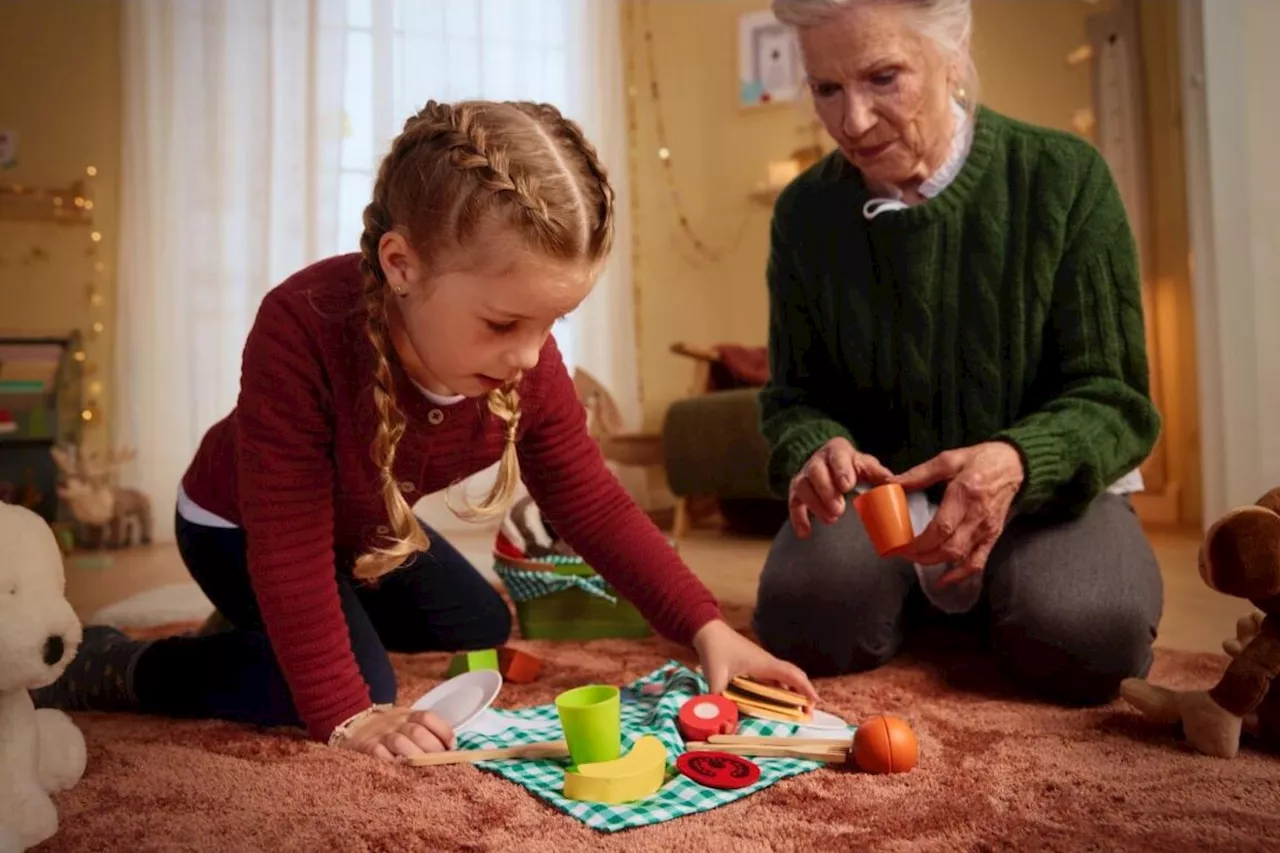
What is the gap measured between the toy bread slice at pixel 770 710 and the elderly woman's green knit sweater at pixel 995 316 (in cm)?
33

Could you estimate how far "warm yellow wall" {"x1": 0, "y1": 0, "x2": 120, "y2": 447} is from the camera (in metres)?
3.26

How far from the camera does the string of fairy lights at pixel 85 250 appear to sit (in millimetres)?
3258

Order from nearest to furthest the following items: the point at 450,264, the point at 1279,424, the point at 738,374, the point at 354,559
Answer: the point at 450,264 < the point at 354,559 < the point at 1279,424 < the point at 738,374

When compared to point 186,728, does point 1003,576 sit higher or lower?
higher

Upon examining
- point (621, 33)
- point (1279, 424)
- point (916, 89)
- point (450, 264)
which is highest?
point (621, 33)

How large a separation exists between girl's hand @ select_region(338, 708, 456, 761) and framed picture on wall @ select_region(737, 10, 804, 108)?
3.10 meters

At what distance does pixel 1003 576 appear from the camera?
4.00 ft

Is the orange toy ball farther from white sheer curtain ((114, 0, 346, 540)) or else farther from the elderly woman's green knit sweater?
white sheer curtain ((114, 0, 346, 540))

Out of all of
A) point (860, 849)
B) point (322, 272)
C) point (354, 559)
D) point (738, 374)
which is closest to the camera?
point (860, 849)

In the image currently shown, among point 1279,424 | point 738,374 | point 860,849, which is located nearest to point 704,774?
Answer: point 860,849

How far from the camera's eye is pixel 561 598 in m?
1.59

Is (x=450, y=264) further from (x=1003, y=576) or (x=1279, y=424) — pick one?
(x=1279, y=424)

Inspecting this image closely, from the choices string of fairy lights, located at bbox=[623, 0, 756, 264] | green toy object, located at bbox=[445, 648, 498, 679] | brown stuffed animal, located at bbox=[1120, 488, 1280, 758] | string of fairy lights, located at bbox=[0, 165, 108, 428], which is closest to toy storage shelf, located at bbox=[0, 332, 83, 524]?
string of fairy lights, located at bbox=[0, 165, 108, 428]

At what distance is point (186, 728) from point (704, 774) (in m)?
0.58
